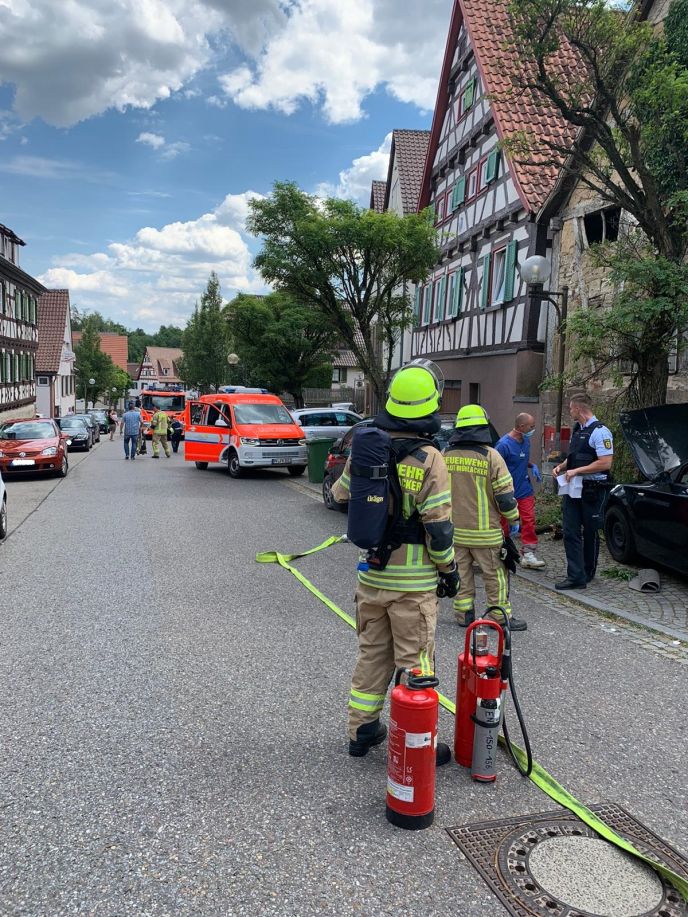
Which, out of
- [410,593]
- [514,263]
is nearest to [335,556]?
[410,593]

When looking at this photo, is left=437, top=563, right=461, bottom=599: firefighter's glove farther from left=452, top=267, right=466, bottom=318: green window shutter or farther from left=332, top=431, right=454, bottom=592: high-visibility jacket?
left=452, top=267, right=466, bottom=318: green window shutter

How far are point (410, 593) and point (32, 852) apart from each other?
195cm

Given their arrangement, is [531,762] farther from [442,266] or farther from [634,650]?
[442,266]

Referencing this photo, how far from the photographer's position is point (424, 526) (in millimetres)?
3623

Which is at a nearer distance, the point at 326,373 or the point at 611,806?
the point at 611,806

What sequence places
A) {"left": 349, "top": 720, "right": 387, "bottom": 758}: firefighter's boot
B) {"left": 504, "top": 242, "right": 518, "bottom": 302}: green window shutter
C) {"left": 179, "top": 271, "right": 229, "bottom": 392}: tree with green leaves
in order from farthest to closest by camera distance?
{"left": 179, "top": 271, "right": 229, "bottom": 392}: tree with green leaves
{"left": 504, "top": 242, "right": 518, "bottom": 302}: green window shutter
{"left": 349, "top": 720, "right": 387, "bottom": 758}: firefighter's boot

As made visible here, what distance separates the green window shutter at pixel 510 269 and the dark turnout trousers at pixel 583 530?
1000 centimetres

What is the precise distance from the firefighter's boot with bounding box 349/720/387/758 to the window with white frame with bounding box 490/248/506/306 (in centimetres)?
1453

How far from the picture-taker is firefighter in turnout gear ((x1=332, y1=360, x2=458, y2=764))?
11.8 ft

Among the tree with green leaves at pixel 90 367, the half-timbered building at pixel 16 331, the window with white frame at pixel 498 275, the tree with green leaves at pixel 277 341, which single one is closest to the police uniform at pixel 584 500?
the window with white frame at pixel 498 275

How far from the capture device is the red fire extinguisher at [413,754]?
10.3 feet

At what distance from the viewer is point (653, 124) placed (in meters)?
8.22

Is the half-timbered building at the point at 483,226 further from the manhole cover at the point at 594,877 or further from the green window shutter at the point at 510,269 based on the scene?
the manhole cover at the point at 594,877

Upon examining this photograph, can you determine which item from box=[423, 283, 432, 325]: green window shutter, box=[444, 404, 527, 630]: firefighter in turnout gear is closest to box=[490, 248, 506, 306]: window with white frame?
box=[423, 283, 432, 325]: green window shutter
